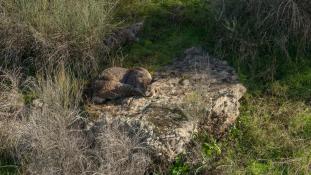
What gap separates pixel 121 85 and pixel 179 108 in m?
0.64

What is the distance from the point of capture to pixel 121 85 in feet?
17.2

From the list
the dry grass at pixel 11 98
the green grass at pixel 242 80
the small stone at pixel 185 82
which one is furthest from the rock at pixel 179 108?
the dry grass at pixel 11 98

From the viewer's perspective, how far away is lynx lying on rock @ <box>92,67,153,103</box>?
5203 millimetres

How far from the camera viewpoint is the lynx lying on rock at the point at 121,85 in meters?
5.20

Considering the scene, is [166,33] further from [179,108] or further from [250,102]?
[179,108]

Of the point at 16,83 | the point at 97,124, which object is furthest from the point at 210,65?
the point at 16,83

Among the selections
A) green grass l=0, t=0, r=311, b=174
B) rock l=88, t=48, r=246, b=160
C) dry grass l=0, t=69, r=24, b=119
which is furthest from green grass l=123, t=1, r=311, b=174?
dry grass l=0, t=69, r=24, b=119

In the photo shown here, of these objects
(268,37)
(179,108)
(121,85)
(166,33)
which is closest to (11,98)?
(121,85)

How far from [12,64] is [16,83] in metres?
0.43

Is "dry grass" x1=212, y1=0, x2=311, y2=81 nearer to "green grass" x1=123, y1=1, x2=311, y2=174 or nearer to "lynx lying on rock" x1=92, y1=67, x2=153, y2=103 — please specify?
"green grass" x1=123, y1=1, x2=311, y2=174

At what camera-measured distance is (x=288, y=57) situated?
568 cm

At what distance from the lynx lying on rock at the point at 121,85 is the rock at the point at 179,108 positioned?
0.23 ft

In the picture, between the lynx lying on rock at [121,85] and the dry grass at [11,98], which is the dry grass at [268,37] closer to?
the lynx lying on rock at [121,85]

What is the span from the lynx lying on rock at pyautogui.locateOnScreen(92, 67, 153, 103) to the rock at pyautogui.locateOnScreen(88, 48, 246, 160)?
7 centimetres
